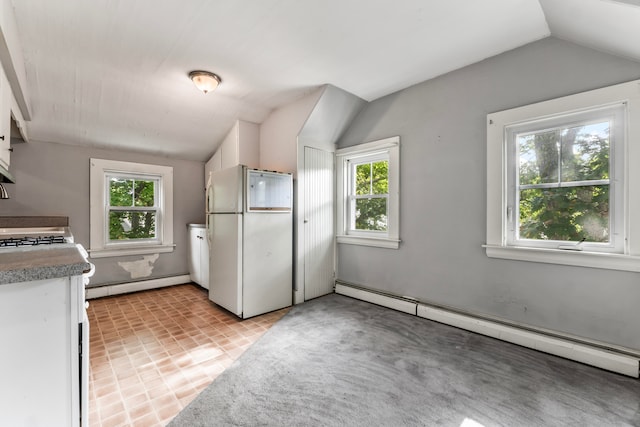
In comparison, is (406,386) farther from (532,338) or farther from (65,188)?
(65,188)

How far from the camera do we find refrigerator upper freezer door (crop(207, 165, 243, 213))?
116 inches

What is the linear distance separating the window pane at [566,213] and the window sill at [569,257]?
0.15 meters

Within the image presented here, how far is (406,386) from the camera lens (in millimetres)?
1819

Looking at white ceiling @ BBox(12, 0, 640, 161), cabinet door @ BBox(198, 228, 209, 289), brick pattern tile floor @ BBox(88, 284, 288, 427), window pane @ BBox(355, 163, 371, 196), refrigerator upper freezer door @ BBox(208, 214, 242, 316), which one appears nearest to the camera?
brick pattern tile floor @ BBox(88, 284, 288, 427)

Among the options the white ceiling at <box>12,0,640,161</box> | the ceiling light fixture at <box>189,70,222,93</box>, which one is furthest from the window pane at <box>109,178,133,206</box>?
the ceiling light fixture at <box>189,70,222,93</box>

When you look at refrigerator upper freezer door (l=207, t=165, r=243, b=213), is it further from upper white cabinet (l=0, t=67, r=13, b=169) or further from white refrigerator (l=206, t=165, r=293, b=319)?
upper white cabinet (l=0, t=67, r=13, b=169)

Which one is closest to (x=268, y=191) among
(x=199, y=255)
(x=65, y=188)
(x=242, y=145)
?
(x=242, y=145)

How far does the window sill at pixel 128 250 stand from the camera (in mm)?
3697

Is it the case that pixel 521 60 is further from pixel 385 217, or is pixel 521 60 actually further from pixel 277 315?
pixel 277 315

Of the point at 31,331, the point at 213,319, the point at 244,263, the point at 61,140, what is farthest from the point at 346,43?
the point at 61,140

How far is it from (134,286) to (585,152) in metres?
5.23

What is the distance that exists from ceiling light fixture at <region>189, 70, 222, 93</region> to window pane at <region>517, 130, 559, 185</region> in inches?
113

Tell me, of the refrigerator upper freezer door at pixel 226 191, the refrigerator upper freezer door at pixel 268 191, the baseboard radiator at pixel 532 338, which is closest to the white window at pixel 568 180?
the baseboard radiator at pixel 532 338

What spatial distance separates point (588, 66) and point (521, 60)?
0.46m
